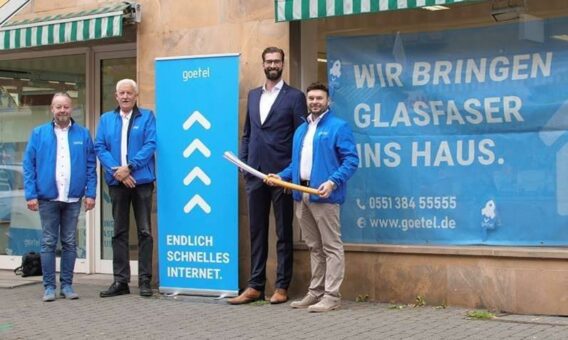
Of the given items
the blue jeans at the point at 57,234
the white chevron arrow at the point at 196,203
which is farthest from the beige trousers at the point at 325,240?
the blue jeans at the point at 57,234

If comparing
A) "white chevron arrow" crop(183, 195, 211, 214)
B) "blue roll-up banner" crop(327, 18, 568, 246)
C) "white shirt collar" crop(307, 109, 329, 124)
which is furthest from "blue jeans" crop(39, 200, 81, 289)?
"blue roll-up banner" crop(327, 18, 568, 246)

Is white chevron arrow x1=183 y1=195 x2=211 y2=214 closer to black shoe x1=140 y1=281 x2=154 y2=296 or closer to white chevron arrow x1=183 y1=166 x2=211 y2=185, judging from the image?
white chevron arrow x1=183 y1=166 x2=211 y2=185

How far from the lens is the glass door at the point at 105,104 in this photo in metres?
10.3

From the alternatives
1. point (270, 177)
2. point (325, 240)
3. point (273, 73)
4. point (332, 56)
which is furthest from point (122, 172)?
point (332, 56)

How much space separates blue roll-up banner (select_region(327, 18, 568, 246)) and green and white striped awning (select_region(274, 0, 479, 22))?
2.31 feet

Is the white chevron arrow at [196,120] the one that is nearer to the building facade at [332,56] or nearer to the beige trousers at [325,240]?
the building facade at [332,56]

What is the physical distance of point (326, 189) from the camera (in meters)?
7.28

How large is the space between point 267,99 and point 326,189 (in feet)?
3.99

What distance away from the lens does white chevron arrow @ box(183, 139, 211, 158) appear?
8352mm

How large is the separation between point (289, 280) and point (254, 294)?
1.16 ft

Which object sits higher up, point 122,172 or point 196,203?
point 122,172

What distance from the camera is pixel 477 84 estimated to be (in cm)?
765

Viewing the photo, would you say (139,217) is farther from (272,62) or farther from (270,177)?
(272,62)

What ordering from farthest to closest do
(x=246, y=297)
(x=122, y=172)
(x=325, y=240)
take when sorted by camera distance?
1. (x=122, y=172)
2. (x=246, y=297)
3. (x=325, y=240)
